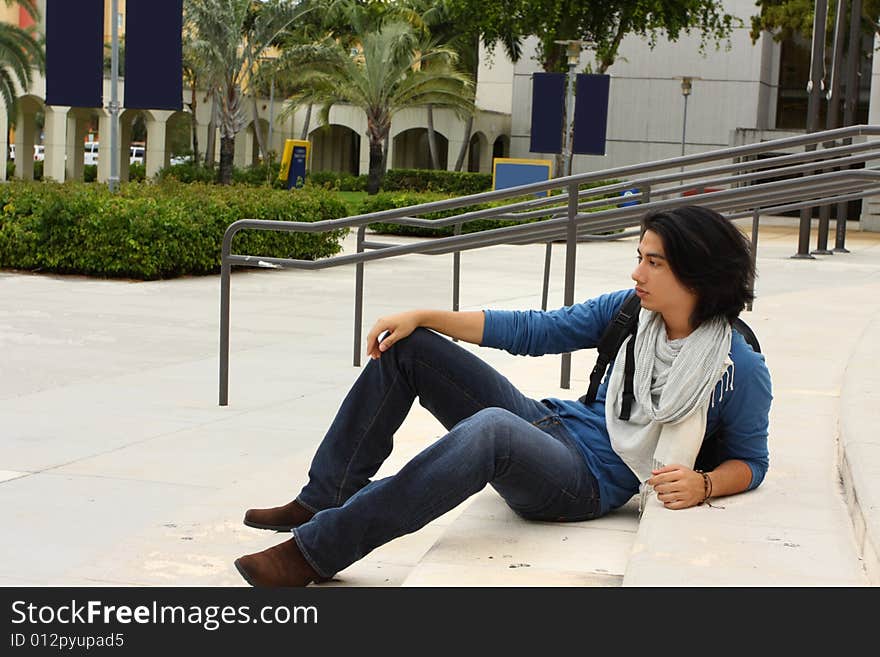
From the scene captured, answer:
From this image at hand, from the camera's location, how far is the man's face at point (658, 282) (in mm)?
3201

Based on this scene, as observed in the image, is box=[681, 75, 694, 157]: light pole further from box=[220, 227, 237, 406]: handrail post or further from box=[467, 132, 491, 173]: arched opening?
box=[220, 227, 237, 406]: handrail post

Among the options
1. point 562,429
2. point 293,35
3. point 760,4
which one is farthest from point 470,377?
point 293,35

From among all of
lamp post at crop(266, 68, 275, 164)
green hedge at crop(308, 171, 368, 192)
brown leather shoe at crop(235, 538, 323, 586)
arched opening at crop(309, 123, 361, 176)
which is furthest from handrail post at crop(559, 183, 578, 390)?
arched opening at crop(309, 123, 361, 176)

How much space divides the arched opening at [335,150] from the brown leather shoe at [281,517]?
4826 centimetres

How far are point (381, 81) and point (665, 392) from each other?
120 ft

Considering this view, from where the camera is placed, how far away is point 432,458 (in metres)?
3.10

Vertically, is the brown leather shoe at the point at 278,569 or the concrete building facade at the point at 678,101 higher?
the concrete building facade at the point at 678,101

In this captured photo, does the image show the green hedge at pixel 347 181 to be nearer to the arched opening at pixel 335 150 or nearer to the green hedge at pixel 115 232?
the arched opening at pixel 335 150

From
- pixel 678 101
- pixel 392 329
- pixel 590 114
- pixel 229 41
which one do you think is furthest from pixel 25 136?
pixel 392 329

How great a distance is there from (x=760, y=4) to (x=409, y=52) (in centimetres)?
1240

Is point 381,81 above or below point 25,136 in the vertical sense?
above

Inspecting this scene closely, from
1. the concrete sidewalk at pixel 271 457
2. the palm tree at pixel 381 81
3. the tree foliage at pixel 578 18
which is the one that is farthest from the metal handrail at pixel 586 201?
the palm tree at pixel 381 81

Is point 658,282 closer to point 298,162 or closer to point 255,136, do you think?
point 298,162

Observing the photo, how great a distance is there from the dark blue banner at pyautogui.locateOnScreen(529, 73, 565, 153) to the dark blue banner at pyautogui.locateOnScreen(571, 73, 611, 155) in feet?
1.09
